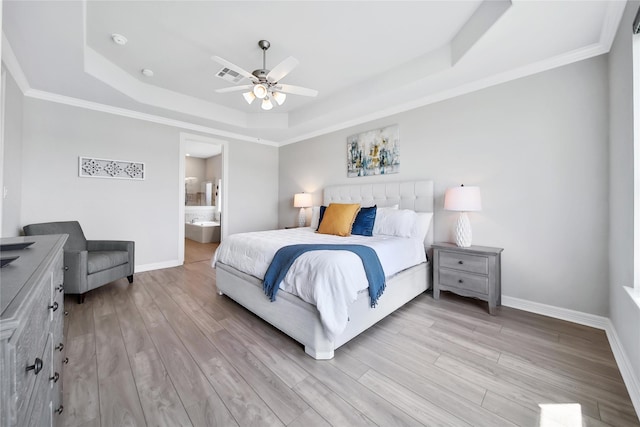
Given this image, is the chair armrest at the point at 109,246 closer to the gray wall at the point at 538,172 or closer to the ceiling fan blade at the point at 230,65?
the ceiling fan blade at the point at 230,65

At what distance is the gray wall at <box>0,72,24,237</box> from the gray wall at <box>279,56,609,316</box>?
4.60 metres

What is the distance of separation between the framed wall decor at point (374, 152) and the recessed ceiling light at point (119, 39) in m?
3.02

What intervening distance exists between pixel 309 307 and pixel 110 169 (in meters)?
3.73

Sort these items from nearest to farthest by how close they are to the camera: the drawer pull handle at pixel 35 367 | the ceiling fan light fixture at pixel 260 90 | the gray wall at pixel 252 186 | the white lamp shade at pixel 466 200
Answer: the drawer pull handle at pixel 35 367
the ceiling fan light fixture at pixel 260 90
the white lamp shade at pixel 466 200
the gray wall at pixel 252 186

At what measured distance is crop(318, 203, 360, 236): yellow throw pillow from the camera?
325 centimetres

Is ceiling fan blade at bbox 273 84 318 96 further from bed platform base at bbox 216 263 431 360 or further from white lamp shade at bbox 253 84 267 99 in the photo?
bed platform base at bbox 216 263 431 360

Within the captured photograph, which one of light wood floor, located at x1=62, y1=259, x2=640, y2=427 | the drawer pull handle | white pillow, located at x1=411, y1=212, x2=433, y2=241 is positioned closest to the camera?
the drawer pull handle

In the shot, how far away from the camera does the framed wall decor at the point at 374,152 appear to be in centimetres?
372

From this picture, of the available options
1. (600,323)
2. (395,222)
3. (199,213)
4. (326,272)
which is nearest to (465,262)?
(395,222)

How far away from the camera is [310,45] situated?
2.74m

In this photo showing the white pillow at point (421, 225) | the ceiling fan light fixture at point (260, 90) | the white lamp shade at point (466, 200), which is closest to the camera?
the ceiling fan light fixture at point (260, 90)

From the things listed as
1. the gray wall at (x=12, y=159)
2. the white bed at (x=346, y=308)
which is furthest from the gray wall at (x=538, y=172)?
the gray wall at (x=12, y=159)

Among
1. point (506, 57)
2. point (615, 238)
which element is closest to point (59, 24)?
point (506, 57)

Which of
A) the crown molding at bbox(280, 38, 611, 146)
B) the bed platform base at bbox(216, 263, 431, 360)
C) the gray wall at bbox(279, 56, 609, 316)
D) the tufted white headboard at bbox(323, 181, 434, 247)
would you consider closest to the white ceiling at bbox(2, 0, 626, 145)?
the crown molding at bbox(280, 38, 611, 146)
